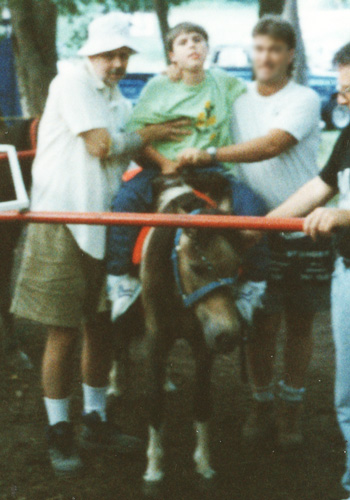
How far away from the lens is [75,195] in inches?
137

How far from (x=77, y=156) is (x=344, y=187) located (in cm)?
128

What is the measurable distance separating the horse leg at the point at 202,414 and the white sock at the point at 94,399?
59cm

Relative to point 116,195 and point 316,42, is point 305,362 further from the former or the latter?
point 316,42

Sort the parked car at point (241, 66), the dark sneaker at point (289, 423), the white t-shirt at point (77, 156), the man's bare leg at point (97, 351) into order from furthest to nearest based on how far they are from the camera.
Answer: the parked car at point (241, 66)
the dark sneaker at point (289, 423)
the man's bare leg at point (97, 351)
the white t-shirt at point (77, 156)

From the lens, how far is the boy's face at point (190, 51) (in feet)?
11.6

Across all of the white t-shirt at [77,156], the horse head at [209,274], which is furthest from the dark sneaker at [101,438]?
the horse head at [209,274]

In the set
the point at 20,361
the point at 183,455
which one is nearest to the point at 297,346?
the point at 183,455

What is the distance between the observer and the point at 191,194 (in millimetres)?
3242

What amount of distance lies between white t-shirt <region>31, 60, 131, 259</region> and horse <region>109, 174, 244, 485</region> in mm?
281

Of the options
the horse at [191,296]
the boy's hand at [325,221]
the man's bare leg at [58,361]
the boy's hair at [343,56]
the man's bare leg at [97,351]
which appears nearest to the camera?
the boy's hand at [325,221]

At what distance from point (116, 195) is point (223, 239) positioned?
674 mm

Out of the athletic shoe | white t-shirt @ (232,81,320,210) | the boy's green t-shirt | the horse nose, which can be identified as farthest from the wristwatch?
the horse nose

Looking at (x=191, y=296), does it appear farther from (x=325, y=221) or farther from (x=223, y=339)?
(x=325, y=221)

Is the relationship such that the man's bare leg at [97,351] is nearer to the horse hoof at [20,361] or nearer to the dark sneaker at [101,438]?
the dark sneaker at [101,438]
